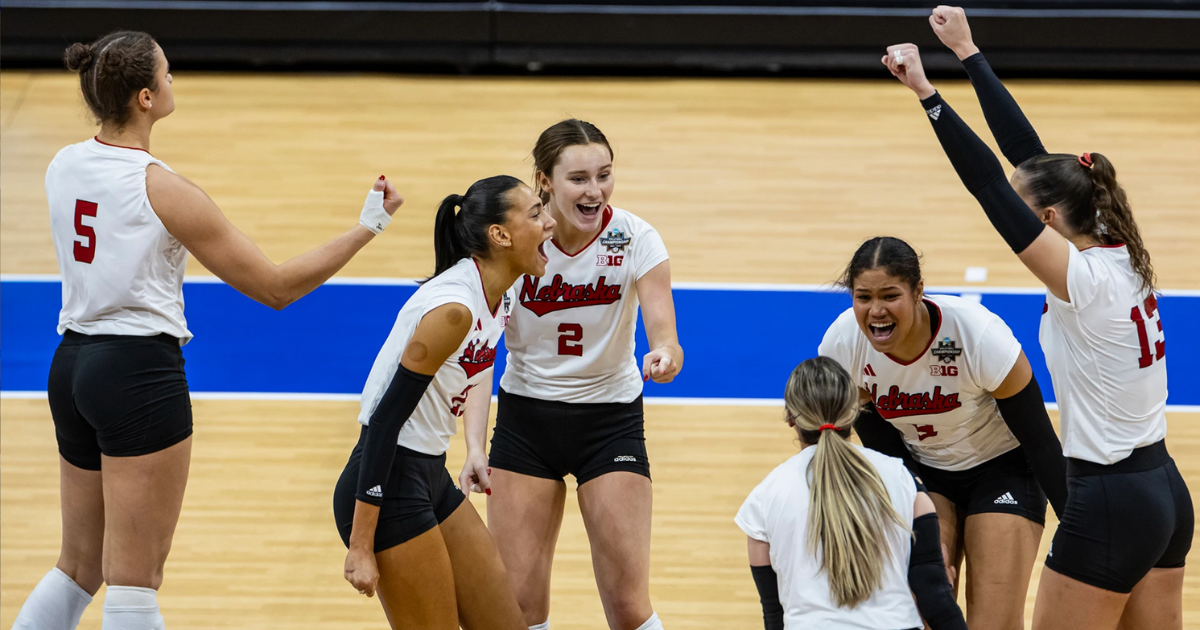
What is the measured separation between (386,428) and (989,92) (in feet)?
6.00

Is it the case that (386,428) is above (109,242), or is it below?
below

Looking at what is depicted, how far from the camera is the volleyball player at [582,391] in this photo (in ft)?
12.5

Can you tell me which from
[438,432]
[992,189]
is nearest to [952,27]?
[992,189]

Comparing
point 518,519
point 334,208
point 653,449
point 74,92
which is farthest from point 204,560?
point 74,92

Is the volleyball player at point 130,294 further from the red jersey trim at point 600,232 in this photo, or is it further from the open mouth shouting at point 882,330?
the open mouth shouting at point 882,330

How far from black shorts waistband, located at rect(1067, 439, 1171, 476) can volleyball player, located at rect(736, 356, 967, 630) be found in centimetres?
59

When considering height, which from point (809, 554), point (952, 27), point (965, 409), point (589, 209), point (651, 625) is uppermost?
point (952, 27)

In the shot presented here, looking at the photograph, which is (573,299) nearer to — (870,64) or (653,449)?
(653,449)

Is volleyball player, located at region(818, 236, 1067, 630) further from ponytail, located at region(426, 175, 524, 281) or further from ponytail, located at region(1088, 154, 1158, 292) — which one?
ponytail, located at region(426, 175, 524, 281)

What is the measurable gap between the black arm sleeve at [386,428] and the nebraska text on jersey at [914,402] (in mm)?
1359

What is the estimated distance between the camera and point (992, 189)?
9.91ft

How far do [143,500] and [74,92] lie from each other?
676 cm

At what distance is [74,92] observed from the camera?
9172 millimetres

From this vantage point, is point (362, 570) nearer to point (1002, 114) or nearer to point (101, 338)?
point (101, 338)
